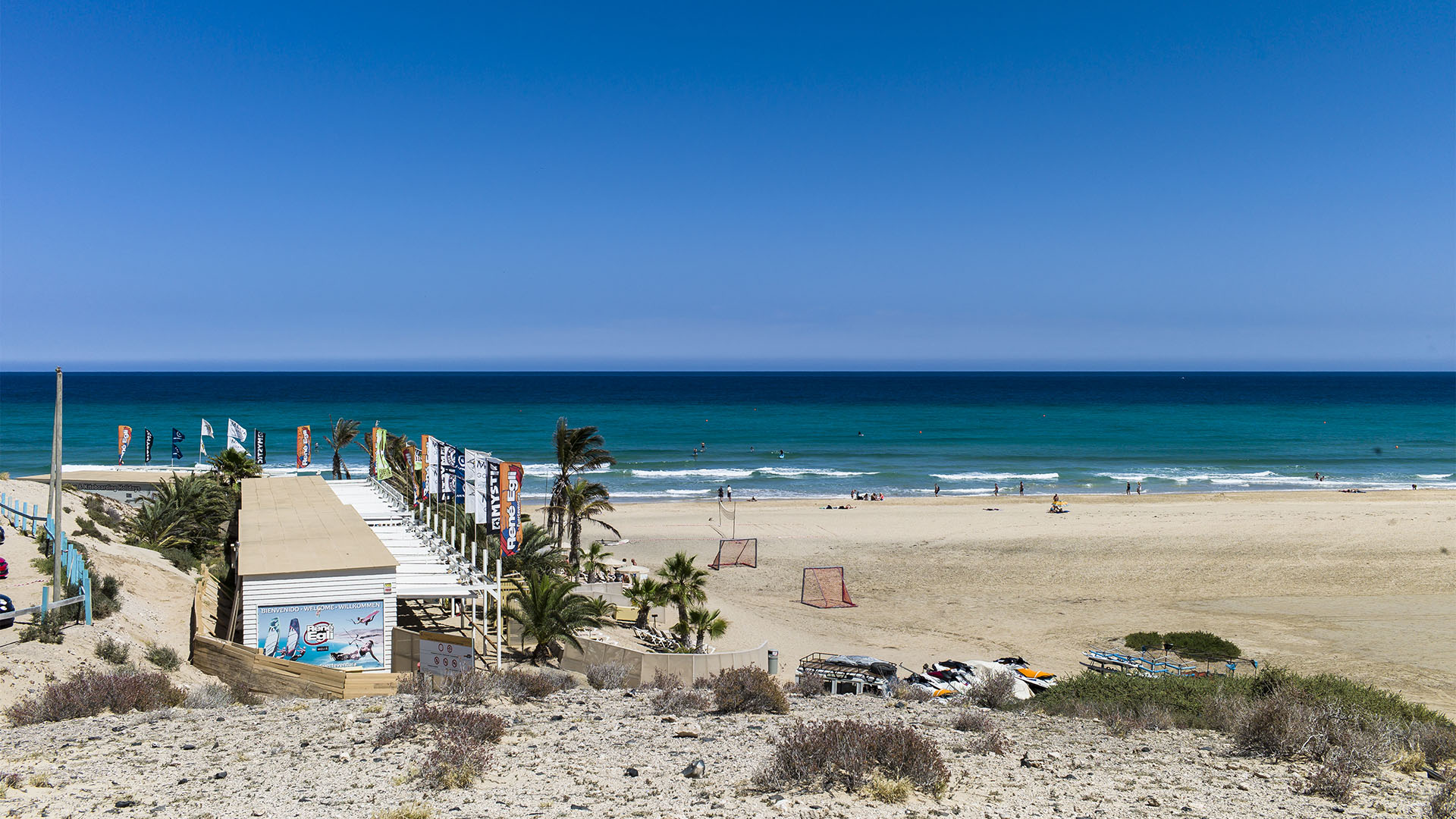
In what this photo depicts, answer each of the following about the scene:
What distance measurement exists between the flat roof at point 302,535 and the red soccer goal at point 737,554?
539 inches

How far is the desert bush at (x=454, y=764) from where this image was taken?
8562 mm

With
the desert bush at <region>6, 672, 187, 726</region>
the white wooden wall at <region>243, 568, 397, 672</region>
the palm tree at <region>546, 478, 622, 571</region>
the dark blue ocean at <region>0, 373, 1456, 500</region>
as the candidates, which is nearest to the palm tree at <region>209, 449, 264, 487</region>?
the palm tree at <region>546, 478, 622, 571</region>

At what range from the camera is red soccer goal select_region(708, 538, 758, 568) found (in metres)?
33.4

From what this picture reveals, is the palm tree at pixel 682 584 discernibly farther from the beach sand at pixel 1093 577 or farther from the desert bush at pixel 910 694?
the desert bush at pixel 910 694

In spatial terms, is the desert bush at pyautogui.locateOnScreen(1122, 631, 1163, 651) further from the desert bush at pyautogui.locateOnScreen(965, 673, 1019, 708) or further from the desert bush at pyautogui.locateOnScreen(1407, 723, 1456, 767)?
the desert bush at pyautogui.locateOnScreen(1407, 723, 1456, 767)

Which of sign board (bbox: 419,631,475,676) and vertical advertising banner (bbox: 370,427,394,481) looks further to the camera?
vertical advertising banner (bbox: 370,427,394,481)

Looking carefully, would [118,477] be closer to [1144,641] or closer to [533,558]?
[533,558]

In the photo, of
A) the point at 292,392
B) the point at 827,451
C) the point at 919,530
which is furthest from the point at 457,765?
the point at 292,392

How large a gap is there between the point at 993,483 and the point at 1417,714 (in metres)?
47.1

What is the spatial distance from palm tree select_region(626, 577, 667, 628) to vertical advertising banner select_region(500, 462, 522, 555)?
6213 mm

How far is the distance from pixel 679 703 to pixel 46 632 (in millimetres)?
10466

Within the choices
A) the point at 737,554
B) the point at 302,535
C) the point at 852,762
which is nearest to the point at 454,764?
the point at 852,762

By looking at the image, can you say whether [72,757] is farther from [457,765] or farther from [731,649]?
[731,649]

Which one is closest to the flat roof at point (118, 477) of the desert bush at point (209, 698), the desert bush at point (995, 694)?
the desert bush at point (209, 698)
